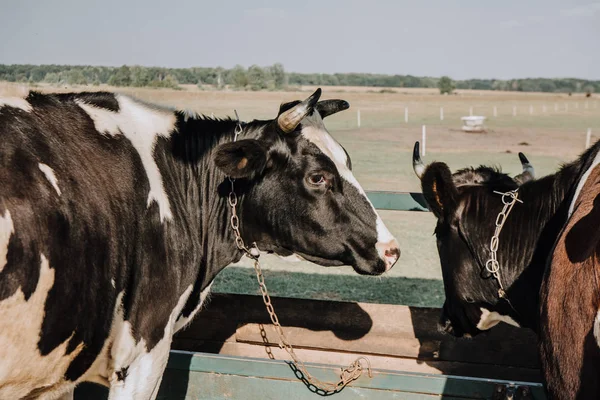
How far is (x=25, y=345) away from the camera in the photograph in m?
2.99

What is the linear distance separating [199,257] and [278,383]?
38.5 inches

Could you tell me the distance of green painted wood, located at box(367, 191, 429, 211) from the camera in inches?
228

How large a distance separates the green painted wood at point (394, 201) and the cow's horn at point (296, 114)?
1.85 meters

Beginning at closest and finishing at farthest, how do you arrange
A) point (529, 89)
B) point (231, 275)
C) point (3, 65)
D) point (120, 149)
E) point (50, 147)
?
point (50, 147), point (120, 149), point (3, 65), point (231, 275), point (529, 89)

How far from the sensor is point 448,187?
14.2ft

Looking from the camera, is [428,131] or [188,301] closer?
[188,301]

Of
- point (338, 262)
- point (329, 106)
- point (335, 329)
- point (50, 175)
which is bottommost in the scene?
point (335, 329)

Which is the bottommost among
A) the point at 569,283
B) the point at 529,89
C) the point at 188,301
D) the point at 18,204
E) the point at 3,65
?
the point at 529,89

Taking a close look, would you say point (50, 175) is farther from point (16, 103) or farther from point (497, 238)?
point (497, 238)

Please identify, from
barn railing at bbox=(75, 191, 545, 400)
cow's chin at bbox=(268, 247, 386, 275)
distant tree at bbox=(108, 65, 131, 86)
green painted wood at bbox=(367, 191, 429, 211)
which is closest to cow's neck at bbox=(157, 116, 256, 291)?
cow's chin at bbox=(268, 247, 386, 275)

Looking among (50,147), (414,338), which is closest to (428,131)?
(414,338)

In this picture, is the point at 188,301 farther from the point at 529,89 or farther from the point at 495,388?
the point at 529,89

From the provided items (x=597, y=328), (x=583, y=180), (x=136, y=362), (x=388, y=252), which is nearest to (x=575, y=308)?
(x=597, y=328)

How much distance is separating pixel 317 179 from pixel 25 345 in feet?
6.33
